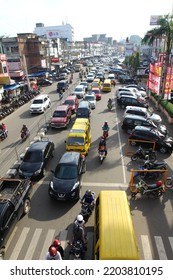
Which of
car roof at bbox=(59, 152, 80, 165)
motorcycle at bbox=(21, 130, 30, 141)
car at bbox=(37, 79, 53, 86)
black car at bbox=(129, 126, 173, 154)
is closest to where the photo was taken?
car roof at bbox=(59, 152, 80, 165)

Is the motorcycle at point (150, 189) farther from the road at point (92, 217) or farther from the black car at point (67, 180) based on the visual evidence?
the black car at point (67, 180)

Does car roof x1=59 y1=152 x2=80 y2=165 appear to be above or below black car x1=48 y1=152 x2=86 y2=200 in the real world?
above

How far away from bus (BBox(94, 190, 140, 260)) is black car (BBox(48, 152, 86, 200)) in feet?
8.33

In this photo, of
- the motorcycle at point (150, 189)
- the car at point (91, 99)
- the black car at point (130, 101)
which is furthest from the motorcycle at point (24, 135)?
the black car at point (130, 101)

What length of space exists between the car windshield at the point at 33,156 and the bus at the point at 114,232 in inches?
250

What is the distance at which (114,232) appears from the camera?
748cm

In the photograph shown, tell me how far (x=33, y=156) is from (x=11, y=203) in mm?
4931

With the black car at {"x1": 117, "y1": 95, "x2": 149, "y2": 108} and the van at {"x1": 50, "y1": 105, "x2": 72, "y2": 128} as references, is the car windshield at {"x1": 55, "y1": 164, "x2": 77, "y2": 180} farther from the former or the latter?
the black car at {"x1": 117, "y1": 95, "x2": 149, "y2": 108}

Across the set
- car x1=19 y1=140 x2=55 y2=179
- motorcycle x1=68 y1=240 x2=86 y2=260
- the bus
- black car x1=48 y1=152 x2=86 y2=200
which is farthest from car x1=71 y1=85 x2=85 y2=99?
motorcycle x1=68 y1=240 x2=86 y2=260

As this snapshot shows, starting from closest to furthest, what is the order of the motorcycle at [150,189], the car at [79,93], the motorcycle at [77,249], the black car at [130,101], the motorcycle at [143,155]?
the motorcycle at [77,249] → the motorcycle at [150,189] → the motorcycle at [143,155] → the black car at [130,101] → the car at [79,93]

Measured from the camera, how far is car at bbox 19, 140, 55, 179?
13461mm

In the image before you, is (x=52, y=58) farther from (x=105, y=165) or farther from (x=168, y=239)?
(x=168, y=239)

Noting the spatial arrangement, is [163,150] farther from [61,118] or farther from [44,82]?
[44,82]

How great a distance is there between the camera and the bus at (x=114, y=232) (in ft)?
22.6
